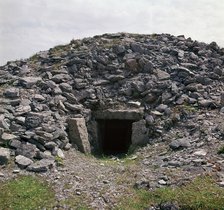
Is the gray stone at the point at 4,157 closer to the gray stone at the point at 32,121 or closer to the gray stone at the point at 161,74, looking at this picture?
the gray stone at the point at 32,121

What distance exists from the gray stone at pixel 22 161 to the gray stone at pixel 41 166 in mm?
143

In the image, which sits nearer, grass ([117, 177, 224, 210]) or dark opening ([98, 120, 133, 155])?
grass ([117, 177, 224, 210])

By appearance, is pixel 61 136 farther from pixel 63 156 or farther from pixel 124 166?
pixel 124 166

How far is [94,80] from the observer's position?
728 inches

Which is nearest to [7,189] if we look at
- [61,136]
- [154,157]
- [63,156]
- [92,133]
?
[63,156]

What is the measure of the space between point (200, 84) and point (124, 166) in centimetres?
673

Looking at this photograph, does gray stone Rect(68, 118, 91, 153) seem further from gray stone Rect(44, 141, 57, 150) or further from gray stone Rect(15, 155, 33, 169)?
gray stone Rect(15, 155, 33, 169)

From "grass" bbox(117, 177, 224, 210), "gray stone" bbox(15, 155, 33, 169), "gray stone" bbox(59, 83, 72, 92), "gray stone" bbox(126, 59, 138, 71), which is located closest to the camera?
"grass" bbox(117, 177, 224, 210)

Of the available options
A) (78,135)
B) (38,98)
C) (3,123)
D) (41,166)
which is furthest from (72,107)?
(41,166)

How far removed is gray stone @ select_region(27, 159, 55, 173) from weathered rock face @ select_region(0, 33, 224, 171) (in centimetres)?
62

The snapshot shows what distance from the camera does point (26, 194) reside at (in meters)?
10.5

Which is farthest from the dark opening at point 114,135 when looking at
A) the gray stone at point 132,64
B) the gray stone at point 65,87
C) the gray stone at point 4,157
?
the gray stone at point 4,157

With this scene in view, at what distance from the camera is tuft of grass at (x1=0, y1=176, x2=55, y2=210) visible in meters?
10.1

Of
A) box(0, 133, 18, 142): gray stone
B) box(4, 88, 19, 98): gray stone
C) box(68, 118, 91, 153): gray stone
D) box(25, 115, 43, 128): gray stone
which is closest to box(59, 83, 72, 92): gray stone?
box(68, 118, 91, 153): gray stone
